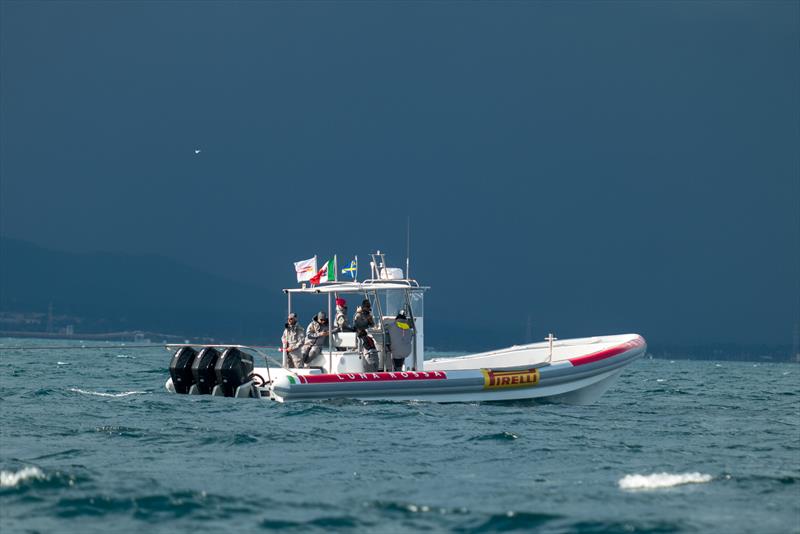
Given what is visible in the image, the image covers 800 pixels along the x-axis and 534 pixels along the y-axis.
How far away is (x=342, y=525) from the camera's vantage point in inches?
412

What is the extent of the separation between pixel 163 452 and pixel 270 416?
194 inches

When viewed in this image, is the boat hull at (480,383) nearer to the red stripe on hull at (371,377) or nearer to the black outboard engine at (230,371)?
the red stripe on hull at (371,377)

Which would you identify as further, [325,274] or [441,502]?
[325,274]

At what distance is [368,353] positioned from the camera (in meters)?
22.2

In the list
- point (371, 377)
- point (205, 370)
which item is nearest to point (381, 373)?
point (371, 377)

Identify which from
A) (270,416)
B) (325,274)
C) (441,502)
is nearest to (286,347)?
(325,274)

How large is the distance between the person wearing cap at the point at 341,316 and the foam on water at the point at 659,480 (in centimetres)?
1057

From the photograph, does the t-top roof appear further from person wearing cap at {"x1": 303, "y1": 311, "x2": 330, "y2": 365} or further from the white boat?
person wearing cap at {"x1": 303, "y1": 311, "x2": 330, "y2": 365}

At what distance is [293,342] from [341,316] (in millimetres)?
1122

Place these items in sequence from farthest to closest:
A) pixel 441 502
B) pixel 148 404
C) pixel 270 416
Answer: pixel 148 404 < pixel 270 416 < pixel 441 502

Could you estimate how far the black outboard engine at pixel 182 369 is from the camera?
2292 centimetres

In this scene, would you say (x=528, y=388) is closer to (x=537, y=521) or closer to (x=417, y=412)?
(x=417, y=412)

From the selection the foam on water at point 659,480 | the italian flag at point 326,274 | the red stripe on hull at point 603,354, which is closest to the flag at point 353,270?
the italian flag at point 326,274

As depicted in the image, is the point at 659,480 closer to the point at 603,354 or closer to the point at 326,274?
the point at 603,354
